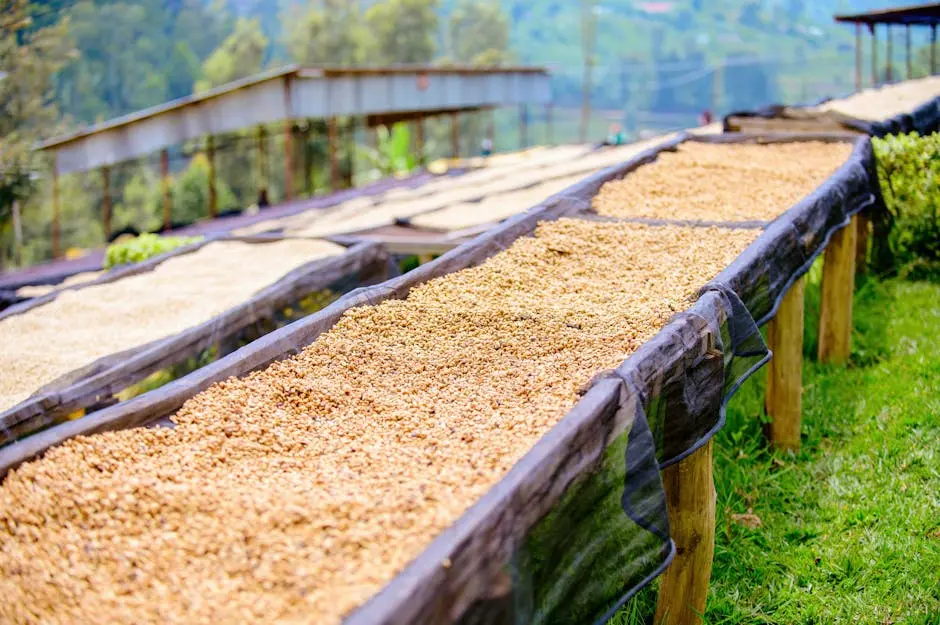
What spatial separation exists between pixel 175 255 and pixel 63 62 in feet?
42.3

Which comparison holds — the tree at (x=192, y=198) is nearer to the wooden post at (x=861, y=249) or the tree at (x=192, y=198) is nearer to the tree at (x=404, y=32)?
the tree at (x=404, y=32)

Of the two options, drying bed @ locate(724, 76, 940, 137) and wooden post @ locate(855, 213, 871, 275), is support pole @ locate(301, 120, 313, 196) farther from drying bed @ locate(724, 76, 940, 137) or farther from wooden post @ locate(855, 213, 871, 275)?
wooden post @ locate(855, 213, 871, 275)

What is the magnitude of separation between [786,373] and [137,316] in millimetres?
3030

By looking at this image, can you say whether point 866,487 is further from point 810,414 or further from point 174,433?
point 174,433

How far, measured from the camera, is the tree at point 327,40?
140 ft

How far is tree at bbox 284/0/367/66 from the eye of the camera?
140ft

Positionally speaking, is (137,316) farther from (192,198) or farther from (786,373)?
(192,198)

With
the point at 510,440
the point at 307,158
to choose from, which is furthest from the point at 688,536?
the point at 307,158

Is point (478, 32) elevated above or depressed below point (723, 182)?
above

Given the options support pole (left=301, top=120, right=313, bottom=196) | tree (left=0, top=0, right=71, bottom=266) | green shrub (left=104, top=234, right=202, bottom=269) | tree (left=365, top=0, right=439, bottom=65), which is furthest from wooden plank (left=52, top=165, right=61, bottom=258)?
tree (left=365, top=0, right=439, bottom=65)

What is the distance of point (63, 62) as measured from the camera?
55.2 ft

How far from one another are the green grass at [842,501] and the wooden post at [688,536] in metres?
0.18

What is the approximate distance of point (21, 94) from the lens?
15.2 metres

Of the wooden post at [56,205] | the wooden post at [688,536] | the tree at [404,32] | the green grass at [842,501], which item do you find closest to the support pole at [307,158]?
the wooden post at [56,205]
